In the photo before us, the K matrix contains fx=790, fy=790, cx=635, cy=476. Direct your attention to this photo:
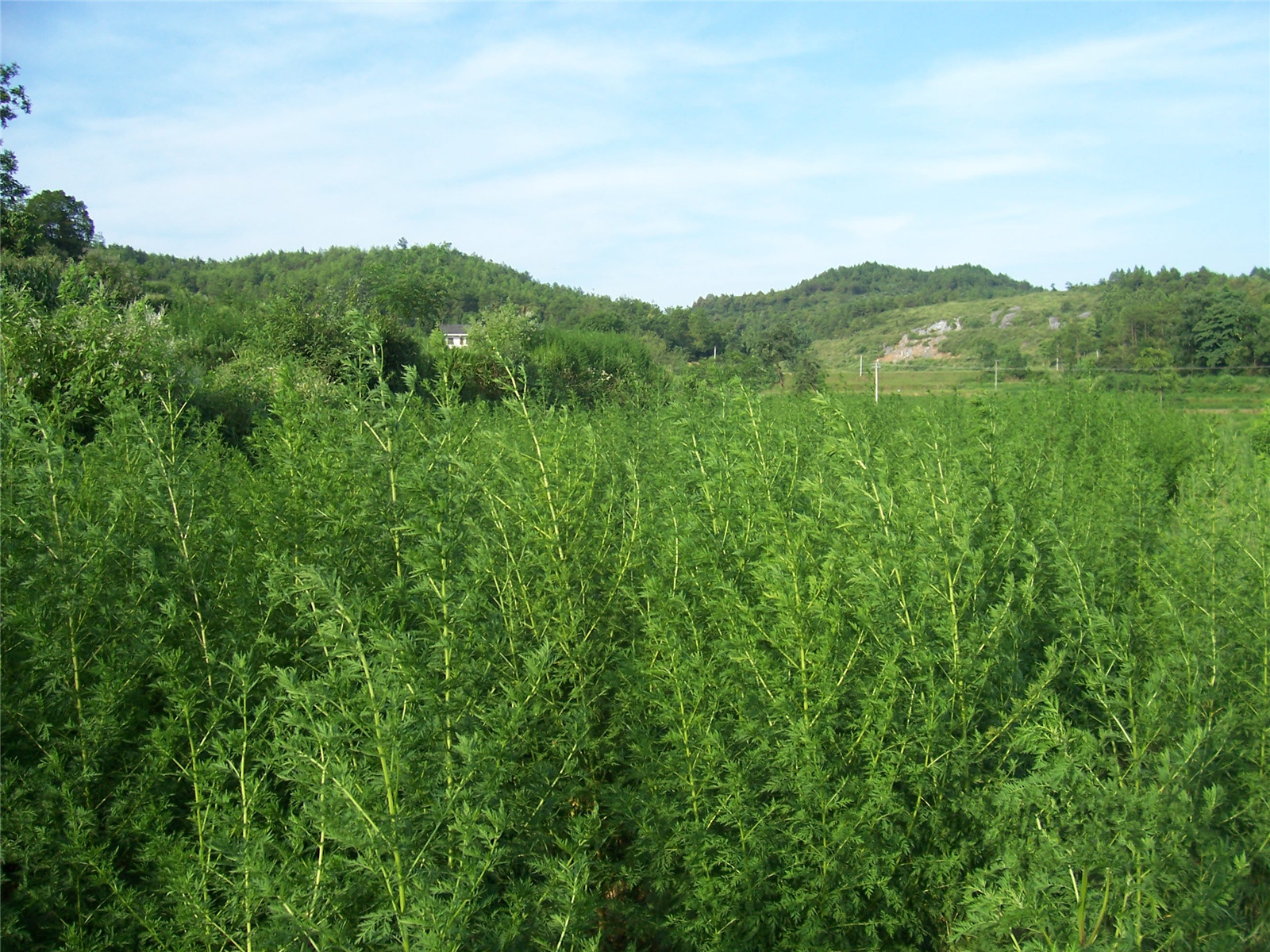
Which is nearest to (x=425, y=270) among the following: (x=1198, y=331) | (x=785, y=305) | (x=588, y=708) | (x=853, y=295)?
(x=1198, y=331)

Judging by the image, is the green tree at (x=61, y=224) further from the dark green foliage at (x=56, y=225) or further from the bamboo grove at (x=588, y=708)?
the bamboo grove at (x=588, y=708)

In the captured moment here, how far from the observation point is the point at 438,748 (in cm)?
208

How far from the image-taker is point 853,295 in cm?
11538

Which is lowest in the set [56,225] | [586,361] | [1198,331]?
[586,361]

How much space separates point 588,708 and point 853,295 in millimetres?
120127

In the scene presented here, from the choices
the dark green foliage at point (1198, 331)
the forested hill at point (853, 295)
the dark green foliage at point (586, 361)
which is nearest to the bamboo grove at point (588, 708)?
the dark green foliage at point (586, 361)

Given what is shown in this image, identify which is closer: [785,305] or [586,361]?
[586,361]

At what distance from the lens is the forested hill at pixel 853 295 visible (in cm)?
8850

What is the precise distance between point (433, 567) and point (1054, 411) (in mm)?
11549

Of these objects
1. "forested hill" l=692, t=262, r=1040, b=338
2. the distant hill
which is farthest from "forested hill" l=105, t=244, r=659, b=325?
"forested hill" l=692, t=262, r=1040, b=338

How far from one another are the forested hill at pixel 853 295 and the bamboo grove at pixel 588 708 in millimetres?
82311

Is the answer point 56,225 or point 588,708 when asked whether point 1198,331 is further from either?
point 56,225

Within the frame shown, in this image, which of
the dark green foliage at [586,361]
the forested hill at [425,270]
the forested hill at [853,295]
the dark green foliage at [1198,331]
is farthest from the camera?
the forested hill at [853,295]

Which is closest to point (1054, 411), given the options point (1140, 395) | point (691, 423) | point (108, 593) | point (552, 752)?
point (1140, 395)
